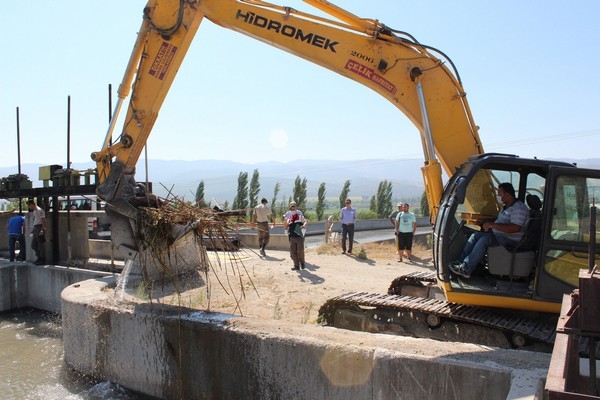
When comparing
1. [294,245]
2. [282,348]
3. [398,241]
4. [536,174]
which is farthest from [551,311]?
[398,241]

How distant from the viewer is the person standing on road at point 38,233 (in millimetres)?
12562

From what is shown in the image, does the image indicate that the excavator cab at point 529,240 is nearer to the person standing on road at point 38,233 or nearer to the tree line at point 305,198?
the person standing on road at point 38,233

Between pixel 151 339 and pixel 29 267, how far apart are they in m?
7.47

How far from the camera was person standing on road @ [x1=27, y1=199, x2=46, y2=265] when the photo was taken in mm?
12562

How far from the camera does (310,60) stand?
7000mm

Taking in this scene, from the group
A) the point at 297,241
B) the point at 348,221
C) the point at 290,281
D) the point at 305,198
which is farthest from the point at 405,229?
the point at 305,198

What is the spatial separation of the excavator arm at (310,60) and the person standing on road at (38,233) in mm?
6390

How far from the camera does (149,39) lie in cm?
706

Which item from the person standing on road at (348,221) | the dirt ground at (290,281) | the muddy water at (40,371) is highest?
the person standing on road at (348,221)

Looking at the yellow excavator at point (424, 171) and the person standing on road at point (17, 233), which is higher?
the yellow excavator at point (424, 171)

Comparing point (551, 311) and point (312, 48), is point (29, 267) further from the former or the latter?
point (551, 311)

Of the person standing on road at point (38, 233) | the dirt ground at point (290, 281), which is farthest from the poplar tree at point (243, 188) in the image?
the person standing on road at point (38, 233)

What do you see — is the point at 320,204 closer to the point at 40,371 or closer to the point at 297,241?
the point at 297,241

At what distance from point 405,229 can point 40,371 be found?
28.4ft
